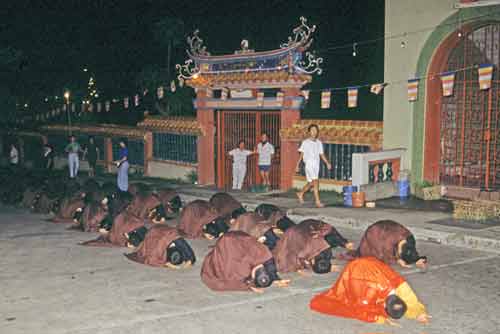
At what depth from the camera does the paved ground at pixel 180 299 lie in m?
7.22

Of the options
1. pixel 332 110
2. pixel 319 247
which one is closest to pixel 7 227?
pixel 319 247

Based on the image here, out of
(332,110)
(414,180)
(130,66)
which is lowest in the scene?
(414,180)

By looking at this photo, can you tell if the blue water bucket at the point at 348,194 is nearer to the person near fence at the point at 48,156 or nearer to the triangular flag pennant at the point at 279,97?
the triangular flag pennant at the point at 279,97

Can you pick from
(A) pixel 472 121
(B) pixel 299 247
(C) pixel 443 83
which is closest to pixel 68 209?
(B) pixel 299 247

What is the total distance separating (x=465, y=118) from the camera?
595 inches

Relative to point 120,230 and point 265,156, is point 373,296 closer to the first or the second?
point 120,230

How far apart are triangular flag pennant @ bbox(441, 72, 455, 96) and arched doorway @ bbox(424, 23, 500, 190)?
70 centimetres

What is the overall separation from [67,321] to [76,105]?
2839 centimetres

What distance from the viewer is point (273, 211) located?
12.1 m

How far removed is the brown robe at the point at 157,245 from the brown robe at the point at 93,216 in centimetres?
309

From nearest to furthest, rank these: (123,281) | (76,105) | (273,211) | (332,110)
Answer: (123,281)
(273,211)
(332,110)
(76,105)

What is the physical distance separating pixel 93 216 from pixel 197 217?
2278 millimetres

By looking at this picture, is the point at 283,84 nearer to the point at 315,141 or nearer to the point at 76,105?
the point at 315,141

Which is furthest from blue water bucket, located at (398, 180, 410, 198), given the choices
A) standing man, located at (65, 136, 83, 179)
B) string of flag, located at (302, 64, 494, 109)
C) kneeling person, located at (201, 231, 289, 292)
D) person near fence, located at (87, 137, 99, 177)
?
person near fence, located at (87, 137, 99, 177)
